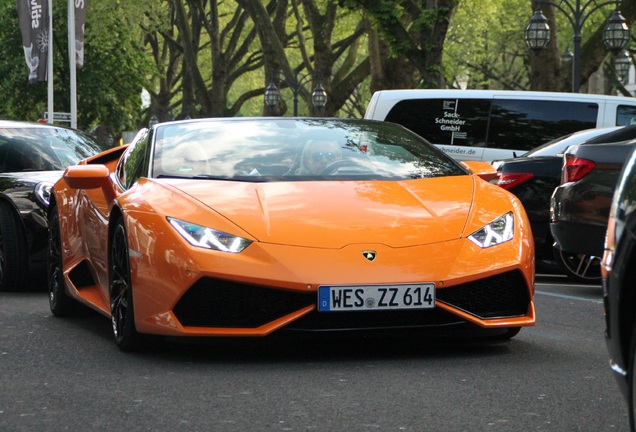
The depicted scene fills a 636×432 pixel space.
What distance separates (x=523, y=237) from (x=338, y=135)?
1503 mm

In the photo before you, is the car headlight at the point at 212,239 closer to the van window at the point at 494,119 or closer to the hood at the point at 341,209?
the hood at the point at 341,209

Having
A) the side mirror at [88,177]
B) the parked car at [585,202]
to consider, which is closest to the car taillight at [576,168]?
the parked car at [585,202]

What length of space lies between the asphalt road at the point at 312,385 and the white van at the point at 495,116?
9.44m

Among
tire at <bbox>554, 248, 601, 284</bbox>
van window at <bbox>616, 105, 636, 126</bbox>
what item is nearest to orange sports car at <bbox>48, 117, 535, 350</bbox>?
tire at <bbox>554, 248, 601, 284</bbox>

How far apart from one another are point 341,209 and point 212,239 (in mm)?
678

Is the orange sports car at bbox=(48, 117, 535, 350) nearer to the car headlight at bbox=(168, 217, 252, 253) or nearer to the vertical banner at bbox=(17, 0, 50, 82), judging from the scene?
the car headlight at bbox=(168, 217, 252, 253)

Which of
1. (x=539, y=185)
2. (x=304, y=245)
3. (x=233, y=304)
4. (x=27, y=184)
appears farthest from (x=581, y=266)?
(x=233, y=304)

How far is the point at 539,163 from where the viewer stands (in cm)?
1320

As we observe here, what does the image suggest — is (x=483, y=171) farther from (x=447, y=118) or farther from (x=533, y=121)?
(x=447, y=118)

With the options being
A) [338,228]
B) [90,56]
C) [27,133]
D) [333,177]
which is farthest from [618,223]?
[90,56]

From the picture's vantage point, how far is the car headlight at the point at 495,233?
6750 mm

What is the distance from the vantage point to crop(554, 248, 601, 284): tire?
11805mm

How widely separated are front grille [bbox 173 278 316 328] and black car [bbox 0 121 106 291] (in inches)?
194

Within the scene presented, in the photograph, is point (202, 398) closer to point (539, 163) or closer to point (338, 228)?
point (338, 228)
